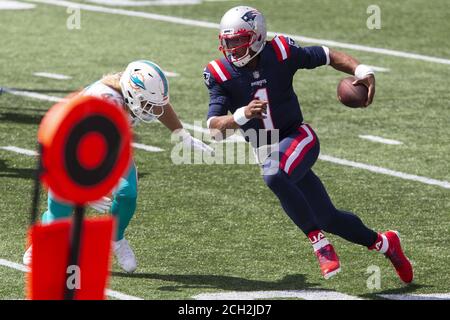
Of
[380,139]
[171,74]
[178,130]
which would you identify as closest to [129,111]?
[178,130]

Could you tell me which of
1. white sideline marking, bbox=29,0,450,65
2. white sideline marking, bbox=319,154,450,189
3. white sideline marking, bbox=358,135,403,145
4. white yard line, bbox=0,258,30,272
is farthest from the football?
white sideline marking, bbox=29,0,450,65

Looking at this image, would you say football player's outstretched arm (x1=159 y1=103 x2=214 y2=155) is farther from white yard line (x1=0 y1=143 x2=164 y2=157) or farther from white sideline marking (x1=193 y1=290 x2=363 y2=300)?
white yard line (x1=0 y1=143 x2=164 y2=157)

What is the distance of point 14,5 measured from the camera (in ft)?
66.8

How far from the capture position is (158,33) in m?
18.3

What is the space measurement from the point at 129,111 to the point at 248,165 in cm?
373

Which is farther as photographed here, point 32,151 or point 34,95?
point 34,95

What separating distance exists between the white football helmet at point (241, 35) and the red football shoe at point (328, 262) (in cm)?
131

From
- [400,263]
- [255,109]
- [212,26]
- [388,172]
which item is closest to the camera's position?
[255,109]

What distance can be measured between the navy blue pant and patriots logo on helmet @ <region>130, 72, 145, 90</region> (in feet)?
3.04

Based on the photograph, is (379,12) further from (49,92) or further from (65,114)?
(65,114)

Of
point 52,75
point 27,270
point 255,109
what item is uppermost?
point 52,75

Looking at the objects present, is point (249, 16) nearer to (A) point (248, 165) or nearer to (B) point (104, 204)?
(B) point (104, 204)

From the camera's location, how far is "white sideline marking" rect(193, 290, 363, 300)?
24.1ft

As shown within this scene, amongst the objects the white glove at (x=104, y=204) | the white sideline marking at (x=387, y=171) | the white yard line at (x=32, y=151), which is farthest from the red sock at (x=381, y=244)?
the white yard line at (x=32, y=151)
